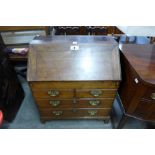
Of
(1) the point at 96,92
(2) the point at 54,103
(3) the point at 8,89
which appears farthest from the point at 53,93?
(3) the point at 8,89

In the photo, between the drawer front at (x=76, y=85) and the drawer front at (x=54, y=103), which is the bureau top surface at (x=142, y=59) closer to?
the drawer front at (x=76, y=85)

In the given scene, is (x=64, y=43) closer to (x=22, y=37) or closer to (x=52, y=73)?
(x=52, y=73)

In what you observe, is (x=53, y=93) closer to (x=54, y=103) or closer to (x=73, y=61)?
(x=54, y=103)

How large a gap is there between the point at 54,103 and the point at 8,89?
0.61 metres

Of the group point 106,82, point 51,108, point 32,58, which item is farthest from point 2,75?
point 106,82

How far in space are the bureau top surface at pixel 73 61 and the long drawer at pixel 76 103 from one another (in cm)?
30

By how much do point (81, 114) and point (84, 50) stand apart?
728 mm

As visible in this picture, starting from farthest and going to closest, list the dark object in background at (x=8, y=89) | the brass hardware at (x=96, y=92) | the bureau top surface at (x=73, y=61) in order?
the dark object in background at (x=8, y=89)
the brass hardware at (x=96, y=92)
the bureau top surface at (x=73, y=61)

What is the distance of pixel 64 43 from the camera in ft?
4.04

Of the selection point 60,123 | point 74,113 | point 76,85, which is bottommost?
point 60,123

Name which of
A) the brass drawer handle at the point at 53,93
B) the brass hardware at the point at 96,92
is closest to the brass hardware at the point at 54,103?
the brass drawer handle at the point at 53,93

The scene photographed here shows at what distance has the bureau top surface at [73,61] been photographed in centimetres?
115

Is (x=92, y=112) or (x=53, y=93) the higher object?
(x=53, y=93)

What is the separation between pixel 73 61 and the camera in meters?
1.18
